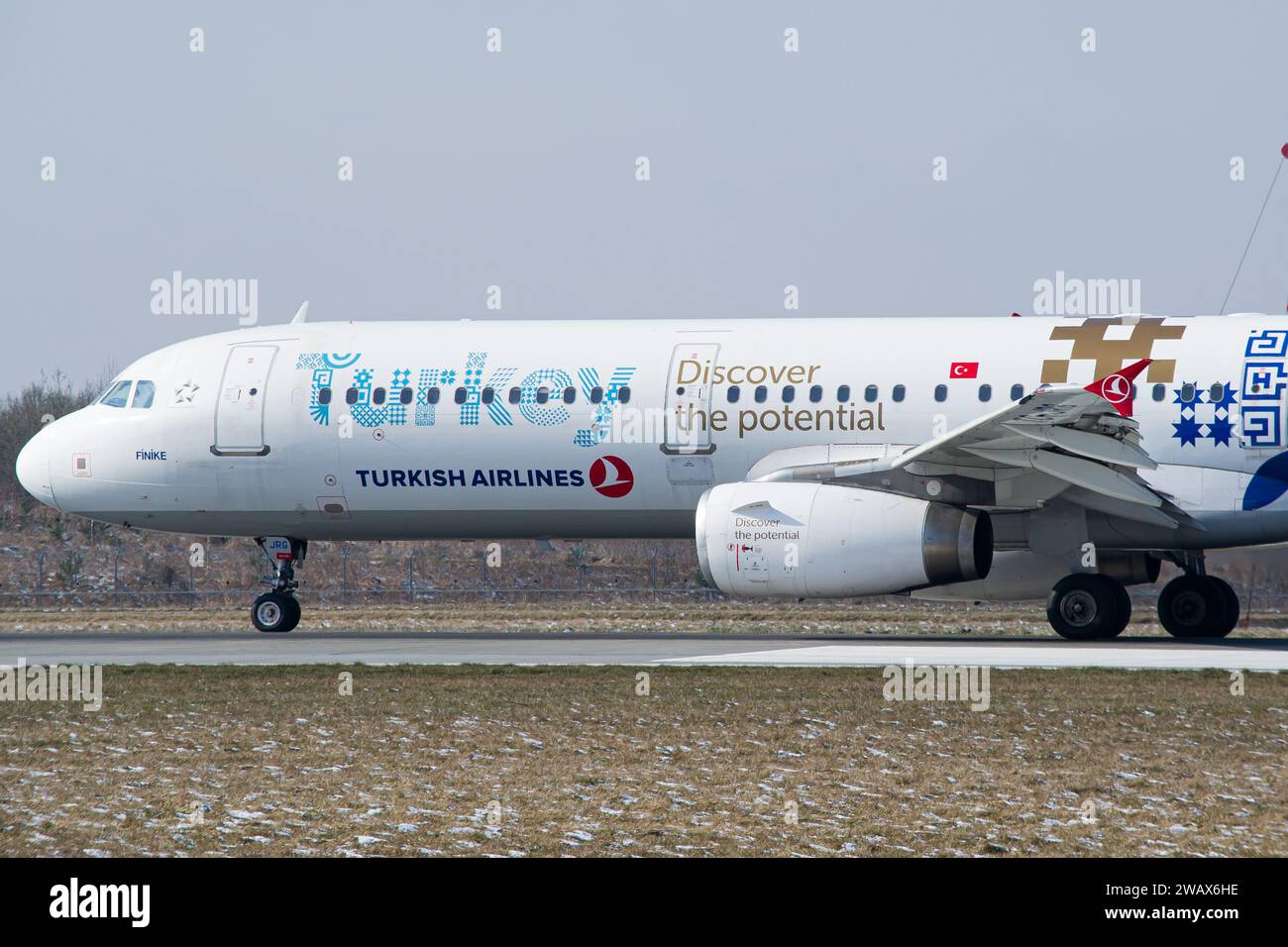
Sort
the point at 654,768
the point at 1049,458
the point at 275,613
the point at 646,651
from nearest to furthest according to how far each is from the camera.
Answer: the point at 654,768 → the point at 646,651 → the point at 1049,458 → the point at 275,613

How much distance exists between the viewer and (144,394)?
2395cm

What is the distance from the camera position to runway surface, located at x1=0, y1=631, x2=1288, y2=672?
56.0 ft

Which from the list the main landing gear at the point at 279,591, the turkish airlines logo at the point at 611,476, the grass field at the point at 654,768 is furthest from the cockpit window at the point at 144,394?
the grass field at the point at 654,768

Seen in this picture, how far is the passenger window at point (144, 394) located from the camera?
23875 millimetres

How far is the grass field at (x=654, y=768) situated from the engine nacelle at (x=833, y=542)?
12.5 ft

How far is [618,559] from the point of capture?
157ft

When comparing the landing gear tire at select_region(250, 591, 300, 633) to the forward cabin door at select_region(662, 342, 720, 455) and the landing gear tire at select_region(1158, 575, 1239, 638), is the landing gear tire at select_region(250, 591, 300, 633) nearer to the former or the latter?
the forward cabin door at select_region(662, 342, 720, 455)

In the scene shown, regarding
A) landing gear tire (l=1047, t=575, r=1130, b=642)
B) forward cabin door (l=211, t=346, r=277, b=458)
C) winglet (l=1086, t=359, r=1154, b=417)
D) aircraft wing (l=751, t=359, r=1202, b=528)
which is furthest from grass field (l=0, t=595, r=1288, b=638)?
forward cabin door (l=211, t=346, r=277, b=458)

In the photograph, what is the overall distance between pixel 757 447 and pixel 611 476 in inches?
81.2

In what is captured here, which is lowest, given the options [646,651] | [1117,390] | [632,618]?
[632,618]

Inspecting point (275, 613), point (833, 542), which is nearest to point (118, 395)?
point (275, 613)

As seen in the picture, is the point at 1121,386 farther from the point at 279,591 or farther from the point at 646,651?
the point at 279,591
